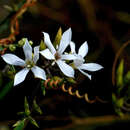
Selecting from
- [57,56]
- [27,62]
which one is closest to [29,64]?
[27,62]

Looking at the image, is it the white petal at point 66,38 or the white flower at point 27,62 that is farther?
the white petal at point 66,38

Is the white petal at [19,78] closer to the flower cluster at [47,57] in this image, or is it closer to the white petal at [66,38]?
the flower cluster at [47,57]

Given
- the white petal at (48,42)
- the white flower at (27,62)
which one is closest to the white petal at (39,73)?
the white flower at (27,62)

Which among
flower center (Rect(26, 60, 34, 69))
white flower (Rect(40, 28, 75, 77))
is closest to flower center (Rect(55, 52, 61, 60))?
white flower (Rect(40, 28, 75, 77))

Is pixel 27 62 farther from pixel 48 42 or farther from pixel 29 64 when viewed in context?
pixel 48 42

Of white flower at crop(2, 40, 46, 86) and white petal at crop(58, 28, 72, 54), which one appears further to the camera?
white petal at crop(58, 28, 72, 54)

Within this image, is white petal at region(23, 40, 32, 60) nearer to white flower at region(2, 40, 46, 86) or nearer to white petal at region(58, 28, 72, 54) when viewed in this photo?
white flower at region(2, 40, 46, 86)

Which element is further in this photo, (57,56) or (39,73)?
(57,56)

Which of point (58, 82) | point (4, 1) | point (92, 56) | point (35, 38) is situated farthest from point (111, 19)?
point (58, 82)

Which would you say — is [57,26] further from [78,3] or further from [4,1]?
[4,1]

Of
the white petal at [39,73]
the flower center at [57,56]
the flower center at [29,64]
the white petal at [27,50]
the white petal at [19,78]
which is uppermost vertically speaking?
the white petal at [27,50]

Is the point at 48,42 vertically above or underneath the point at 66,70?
above
